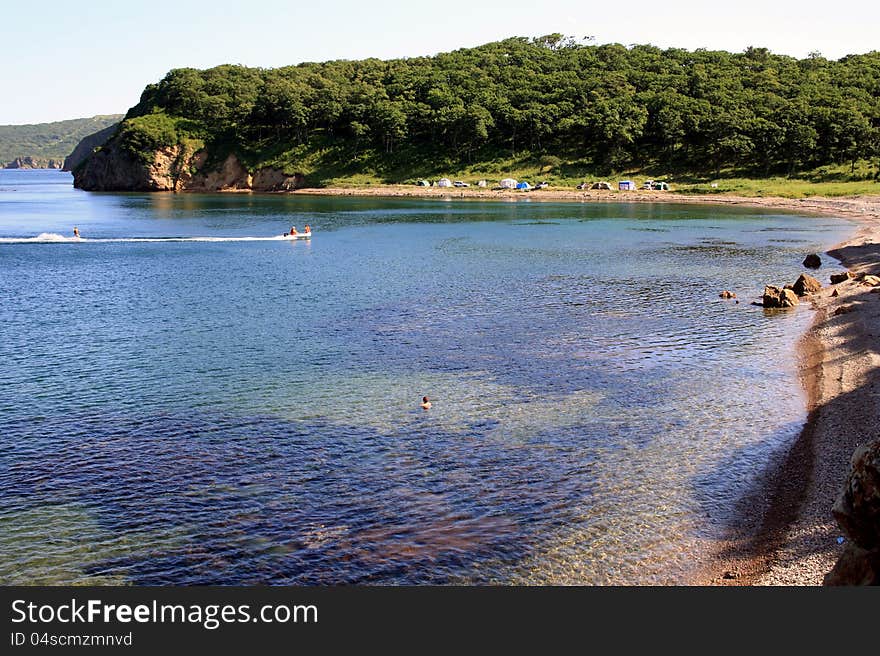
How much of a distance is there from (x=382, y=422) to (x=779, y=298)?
32.9 metres

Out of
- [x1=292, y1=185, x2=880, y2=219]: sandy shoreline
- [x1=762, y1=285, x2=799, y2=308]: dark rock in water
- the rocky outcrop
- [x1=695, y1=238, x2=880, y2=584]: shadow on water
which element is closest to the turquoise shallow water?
[x1=695, y1=238, x2=880, y2=584]: shadow on water

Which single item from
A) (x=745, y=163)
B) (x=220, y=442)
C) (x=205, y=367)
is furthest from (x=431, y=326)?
(x=745, y=163)

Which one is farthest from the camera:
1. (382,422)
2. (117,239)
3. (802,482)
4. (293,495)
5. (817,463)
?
(117,239)

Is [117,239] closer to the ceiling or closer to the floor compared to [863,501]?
closer to the ceiling

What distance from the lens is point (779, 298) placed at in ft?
172

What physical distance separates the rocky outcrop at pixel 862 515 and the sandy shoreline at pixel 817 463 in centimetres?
270

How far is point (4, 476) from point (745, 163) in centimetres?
17677

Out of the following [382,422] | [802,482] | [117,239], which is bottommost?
[802,482]

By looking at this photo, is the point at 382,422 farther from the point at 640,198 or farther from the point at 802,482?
the point at 640,198

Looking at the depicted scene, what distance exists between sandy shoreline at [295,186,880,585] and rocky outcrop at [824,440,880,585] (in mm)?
2698

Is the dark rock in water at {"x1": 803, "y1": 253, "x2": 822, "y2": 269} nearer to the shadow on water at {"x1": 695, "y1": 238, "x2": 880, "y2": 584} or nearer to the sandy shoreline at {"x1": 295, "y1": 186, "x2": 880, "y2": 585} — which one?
the sandy shoreline at {"x1": 295, "y1": 186, "x2": 880, "y2": 585}

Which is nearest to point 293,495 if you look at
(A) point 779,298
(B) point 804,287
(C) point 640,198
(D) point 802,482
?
(D) point 802,482

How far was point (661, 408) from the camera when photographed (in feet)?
106

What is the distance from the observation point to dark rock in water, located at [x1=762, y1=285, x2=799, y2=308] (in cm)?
5228
